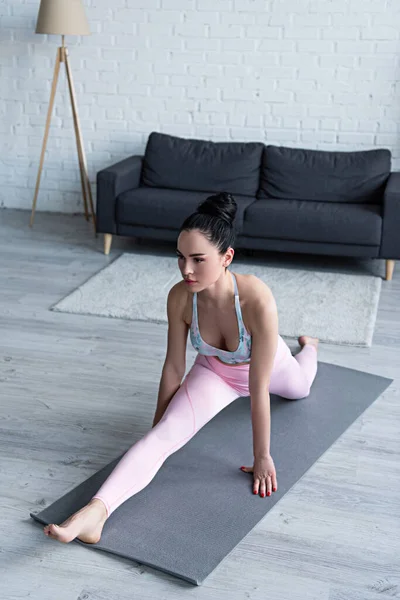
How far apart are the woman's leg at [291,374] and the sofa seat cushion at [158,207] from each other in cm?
169

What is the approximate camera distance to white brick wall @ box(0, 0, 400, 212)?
514 cm

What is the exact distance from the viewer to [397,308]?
13.6 ft

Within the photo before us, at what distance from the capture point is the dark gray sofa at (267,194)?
15.1 feet

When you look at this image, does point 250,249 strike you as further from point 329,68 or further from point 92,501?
point 92,501

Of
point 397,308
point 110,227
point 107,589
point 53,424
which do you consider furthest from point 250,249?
point 107,589

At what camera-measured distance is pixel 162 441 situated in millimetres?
2412

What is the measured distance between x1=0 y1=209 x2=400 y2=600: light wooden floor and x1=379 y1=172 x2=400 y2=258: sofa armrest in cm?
26

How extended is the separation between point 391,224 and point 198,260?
2.50 m

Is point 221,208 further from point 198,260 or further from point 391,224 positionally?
point 391,224

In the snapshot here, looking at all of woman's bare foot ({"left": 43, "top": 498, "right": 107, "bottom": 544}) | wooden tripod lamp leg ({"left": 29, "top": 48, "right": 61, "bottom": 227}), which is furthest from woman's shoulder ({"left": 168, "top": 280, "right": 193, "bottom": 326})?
wooden tripod lamp leg ({"left": 29, "top": 48, "right": 61, "bottom": 227})

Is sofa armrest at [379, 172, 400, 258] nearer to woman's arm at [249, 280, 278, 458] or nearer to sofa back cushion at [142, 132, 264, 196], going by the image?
sofa back cushion at [142, 132, 264, 196]

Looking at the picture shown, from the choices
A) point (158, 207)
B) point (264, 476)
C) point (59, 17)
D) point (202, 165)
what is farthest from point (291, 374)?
point (59, 17)

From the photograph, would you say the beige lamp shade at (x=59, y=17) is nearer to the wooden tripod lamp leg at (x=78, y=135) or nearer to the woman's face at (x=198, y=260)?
the wooden tripod lamp leg at (x=78, y=135)

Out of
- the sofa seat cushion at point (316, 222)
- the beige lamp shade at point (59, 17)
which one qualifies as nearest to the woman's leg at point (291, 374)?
the sofa seat cushion at point (316, 222)
